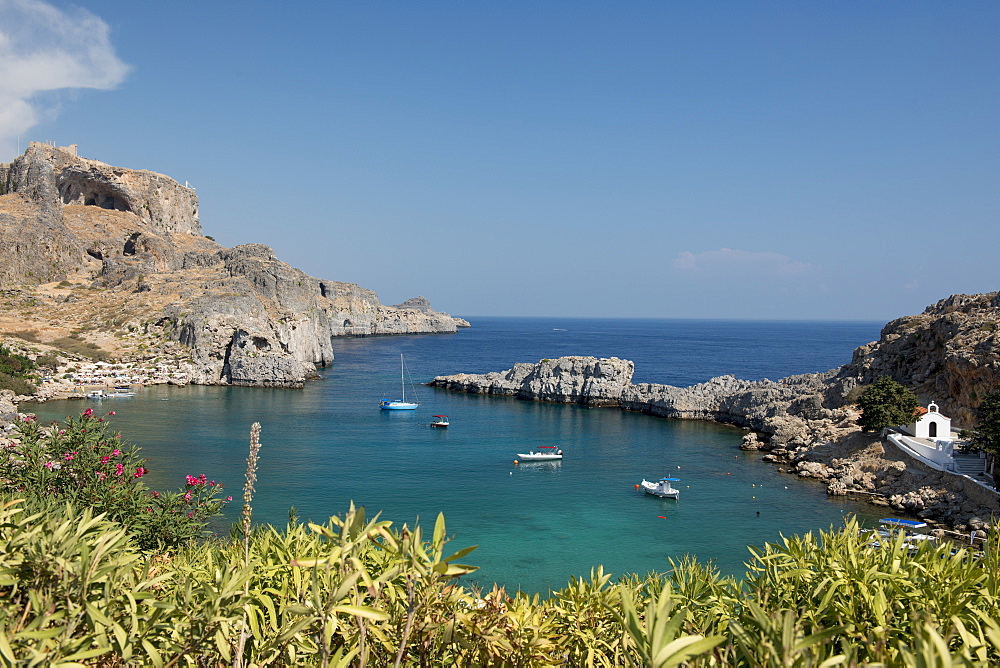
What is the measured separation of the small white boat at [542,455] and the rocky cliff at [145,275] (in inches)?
1377

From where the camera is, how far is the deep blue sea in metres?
23.2

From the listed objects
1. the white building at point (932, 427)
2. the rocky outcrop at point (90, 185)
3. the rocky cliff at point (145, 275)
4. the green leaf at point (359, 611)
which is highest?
the rocky outcrop at point (90, 185)

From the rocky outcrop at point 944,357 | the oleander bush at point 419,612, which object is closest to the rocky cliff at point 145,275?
the rocky outcrop at point 944,357

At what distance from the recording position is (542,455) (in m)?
36.5

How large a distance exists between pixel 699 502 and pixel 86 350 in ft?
187

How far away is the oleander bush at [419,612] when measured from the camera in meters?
3.71

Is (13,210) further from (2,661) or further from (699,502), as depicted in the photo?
(2,661)

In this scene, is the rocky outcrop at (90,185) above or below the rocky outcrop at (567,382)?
above

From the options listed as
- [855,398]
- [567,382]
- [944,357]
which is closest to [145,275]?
[567,382]

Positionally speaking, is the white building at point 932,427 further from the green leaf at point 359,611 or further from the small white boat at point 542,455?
the green leaf at point 359,611

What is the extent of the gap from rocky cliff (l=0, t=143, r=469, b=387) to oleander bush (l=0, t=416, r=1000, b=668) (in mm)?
60376

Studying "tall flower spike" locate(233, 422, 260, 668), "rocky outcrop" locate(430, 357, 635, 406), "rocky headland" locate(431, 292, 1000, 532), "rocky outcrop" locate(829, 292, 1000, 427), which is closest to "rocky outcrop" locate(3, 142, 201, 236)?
"rocky outcrop" locate(430, 357, 635, 406)

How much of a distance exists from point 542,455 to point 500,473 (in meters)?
3.90

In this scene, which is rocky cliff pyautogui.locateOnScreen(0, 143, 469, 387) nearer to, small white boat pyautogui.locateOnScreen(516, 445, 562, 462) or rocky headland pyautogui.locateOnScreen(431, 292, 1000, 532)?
rocky headland pyautogui.locateOnScreen(431, 292, 1000, 532)
